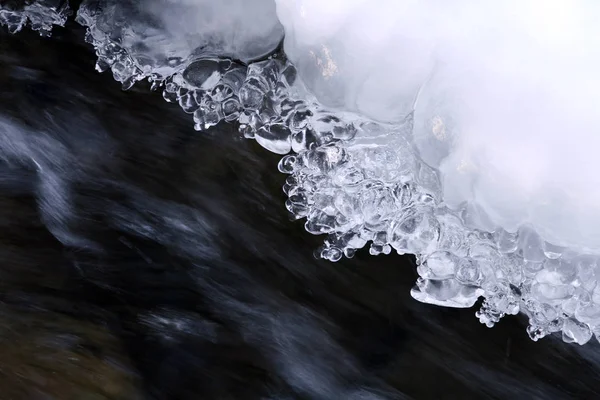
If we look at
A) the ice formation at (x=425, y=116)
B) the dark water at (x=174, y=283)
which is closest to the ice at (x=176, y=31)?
the ice formation at (x=425, y=116)

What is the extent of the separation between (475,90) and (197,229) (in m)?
1.24

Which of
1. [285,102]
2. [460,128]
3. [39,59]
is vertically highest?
[460,128]

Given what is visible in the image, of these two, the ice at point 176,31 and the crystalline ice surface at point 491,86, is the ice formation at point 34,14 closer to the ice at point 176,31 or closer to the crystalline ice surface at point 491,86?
the ice at point 176,31

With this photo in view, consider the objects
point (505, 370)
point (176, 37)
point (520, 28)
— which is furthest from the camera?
point (505, 370)

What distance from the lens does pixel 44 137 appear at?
2455 mm

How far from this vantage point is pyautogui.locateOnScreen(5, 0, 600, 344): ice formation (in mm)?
1680

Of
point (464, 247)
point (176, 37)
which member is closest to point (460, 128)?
point (464, 247)

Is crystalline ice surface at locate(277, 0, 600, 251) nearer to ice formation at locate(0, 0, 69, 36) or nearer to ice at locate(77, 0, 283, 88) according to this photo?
ice at locate(77, 0, 283, 88)

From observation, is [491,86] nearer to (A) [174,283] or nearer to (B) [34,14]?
(A) [174,283]

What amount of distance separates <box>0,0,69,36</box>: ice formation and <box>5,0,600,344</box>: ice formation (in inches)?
4.5

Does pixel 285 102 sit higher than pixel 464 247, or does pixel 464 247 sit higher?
Result: pixel 285 102

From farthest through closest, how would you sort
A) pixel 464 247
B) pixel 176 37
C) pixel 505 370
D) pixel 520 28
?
pixel 505 370, pixel 176 37, pixel 464 247, pixel 520 28

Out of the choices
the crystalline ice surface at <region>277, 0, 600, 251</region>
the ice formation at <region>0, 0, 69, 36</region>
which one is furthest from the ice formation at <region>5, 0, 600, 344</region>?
the ice formation at <region>0, 0, 69, 36</region>

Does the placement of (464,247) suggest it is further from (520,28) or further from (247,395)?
(247,395)
